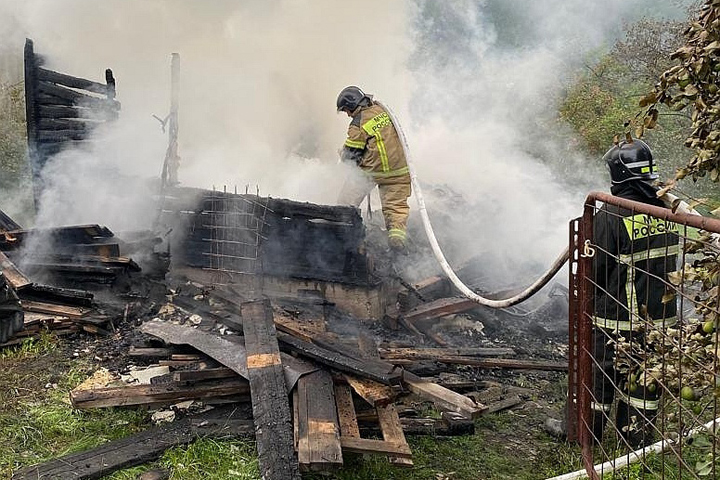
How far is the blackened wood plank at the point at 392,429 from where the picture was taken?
11.8 ft

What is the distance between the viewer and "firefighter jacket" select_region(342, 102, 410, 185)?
7410mm

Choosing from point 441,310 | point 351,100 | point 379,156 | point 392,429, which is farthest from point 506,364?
point 351,100

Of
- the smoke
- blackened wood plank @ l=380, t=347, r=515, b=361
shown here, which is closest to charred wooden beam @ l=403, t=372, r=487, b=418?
blackened wood plank @ l=380, t=347, r=515, b=361

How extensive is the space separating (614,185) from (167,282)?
5.66m

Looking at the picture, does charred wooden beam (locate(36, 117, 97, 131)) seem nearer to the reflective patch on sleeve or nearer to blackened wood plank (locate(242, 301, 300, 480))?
the reflective patch on sleeve

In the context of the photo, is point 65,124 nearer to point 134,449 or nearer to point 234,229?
point 234,229

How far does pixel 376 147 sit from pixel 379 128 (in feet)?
0.79

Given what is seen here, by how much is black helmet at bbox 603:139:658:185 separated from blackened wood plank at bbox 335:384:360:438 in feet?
7.95

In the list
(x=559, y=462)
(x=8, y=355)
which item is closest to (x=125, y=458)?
(x=8, y=355)

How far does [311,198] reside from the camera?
348 inches

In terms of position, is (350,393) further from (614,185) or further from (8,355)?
(8,355)

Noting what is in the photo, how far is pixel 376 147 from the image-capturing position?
24.5 ft

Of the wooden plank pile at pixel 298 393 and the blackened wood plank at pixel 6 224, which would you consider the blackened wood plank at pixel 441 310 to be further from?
the blackened wood plank at pixel 6 224

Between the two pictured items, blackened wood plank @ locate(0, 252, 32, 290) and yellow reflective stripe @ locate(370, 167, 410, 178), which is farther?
yellow reflective stripe @ locate(370, 167, 410, 178)
